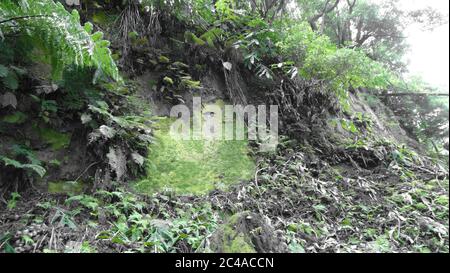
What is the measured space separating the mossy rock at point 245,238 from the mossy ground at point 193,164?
3.69ft

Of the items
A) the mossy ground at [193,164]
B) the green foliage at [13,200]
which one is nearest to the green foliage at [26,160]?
the green foliage at [13,200]

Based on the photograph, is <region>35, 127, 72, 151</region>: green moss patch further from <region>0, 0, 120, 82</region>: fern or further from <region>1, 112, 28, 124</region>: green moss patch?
<region>0, 0, 120, 82</region>: fern

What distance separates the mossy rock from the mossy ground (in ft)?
3.69

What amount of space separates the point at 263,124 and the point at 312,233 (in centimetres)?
247

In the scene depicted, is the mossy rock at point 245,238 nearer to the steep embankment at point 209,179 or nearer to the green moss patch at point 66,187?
the steep embankment at point 209,179

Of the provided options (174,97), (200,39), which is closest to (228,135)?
(174,97)

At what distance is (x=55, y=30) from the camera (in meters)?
3.20

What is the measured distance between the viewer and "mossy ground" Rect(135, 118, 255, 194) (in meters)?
3.94

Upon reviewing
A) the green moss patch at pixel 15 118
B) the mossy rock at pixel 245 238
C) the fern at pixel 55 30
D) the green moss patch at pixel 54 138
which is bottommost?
the mossy rock at pixel 245 238

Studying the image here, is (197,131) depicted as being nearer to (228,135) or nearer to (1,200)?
(228,135)

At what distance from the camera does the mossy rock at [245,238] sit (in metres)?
2.68

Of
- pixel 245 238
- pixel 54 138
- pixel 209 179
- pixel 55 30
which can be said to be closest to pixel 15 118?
pixel 54 138

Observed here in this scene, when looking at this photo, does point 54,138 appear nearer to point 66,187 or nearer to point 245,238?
point 66,187
